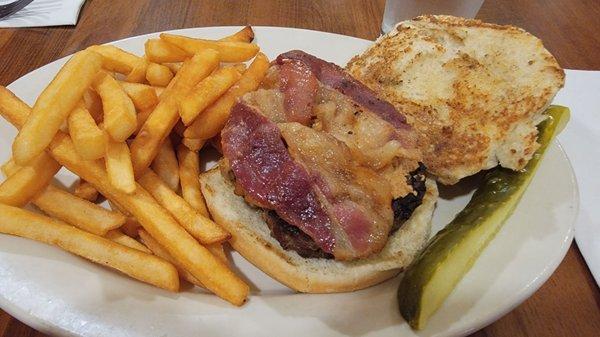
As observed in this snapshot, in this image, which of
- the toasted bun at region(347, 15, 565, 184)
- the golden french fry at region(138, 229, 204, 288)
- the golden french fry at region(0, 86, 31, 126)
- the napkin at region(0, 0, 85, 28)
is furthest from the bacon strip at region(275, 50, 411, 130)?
the napkin at region(0, 0, 85, 28)

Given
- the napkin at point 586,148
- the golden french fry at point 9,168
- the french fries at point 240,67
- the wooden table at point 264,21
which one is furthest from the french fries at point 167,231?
the napkin at point 586,148

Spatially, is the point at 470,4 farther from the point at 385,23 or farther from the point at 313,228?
the point at 313,228

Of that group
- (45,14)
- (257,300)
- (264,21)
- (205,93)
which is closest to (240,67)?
(205,93)

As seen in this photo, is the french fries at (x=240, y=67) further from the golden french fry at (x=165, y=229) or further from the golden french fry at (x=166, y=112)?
the golden french fry at (x=165, y=229)

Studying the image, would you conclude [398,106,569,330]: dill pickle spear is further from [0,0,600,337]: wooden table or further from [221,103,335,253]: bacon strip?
[0,0,600,337]: wooden table

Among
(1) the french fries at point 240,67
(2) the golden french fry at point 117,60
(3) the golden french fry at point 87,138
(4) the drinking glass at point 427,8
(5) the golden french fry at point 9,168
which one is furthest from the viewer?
(4) the drinking glass at point 427,8
